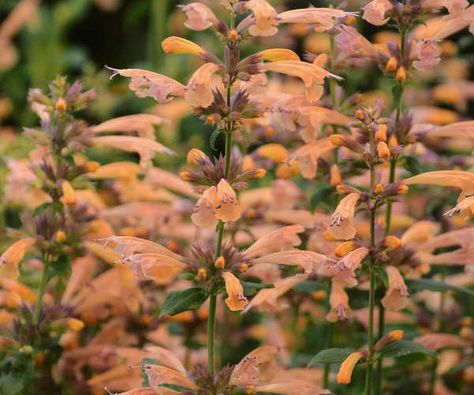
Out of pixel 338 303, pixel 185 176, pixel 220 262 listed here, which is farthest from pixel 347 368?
pixel 185 176

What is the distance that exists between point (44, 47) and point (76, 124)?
14.6 ft

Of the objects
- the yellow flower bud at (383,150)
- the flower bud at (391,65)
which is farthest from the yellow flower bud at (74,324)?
the flower bud at (391,65)

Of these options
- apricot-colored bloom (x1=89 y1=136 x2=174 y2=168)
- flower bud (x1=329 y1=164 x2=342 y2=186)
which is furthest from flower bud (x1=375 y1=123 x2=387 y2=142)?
apricot-colored bloom (x1=89 y1=136 x2=174 y2=168)

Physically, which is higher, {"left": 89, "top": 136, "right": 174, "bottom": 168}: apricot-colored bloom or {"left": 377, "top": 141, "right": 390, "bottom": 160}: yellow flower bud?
{"left": 89, "top": 136, "right": 174, "bottom": 168}: apricot-colored bloom

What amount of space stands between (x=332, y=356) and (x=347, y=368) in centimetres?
10

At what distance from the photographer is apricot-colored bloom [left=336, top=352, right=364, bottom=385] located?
278cm

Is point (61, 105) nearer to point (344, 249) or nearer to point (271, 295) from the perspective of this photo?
point (271, 295)

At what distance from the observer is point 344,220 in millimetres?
2764

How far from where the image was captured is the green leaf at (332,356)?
286cm

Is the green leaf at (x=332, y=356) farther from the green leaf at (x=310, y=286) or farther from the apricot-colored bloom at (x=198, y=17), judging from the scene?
the apricot-colored bloom at (x=198, y=17)

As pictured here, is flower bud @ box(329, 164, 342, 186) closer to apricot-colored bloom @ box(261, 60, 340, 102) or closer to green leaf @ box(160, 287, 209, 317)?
apricot-colored bloom @ box(261, 60, 340, 102)

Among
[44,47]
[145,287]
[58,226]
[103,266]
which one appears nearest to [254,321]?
[103,266]

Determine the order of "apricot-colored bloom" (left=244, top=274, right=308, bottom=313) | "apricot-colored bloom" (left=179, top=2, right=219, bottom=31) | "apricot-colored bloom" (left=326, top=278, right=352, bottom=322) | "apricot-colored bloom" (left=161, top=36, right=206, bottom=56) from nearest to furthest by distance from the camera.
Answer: "apricot-colored bloom" (left=179, top=2, right=219, bottom=31)
"apricot-colored bloom" (left=161, top=36, right=206, bottom=56)
"apricot-colored bloom" (left=326, top=278, right=352, bottom=322)
"apricot-colored bloom" (left=244, top=274, right=308, bottom=313)

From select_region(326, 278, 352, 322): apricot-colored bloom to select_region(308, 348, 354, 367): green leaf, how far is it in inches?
7.4
